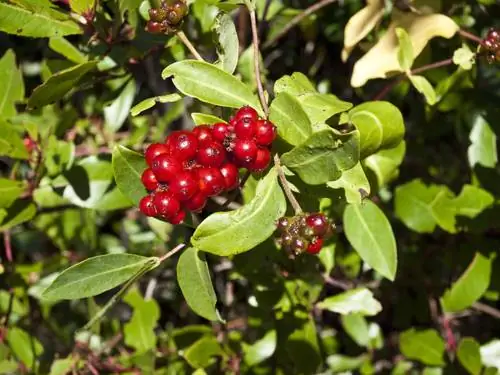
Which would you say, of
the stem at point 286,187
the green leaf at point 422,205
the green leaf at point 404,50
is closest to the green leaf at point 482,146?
the green leaf at point 422,205

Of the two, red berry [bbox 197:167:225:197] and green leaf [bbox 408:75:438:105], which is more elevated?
red berry [bbox 197:167:225:197]

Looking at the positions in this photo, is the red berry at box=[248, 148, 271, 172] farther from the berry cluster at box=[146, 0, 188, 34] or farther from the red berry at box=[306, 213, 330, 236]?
the berry cluster at box=[146, 0, 188, 34]

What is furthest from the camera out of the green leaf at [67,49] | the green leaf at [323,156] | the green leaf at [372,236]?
the green leaf at [67,49]

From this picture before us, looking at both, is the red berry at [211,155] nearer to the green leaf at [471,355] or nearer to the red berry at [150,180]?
the red berry at [150,180]

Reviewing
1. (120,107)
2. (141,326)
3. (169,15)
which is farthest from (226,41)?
(141,326)

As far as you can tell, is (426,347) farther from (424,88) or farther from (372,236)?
(424,88)

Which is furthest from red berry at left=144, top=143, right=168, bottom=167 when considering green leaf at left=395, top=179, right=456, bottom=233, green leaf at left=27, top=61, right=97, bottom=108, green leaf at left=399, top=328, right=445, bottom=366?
green leaf at left=399, top=328, right=445, bottom=366

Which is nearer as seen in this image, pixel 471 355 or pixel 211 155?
pixel 211 155
